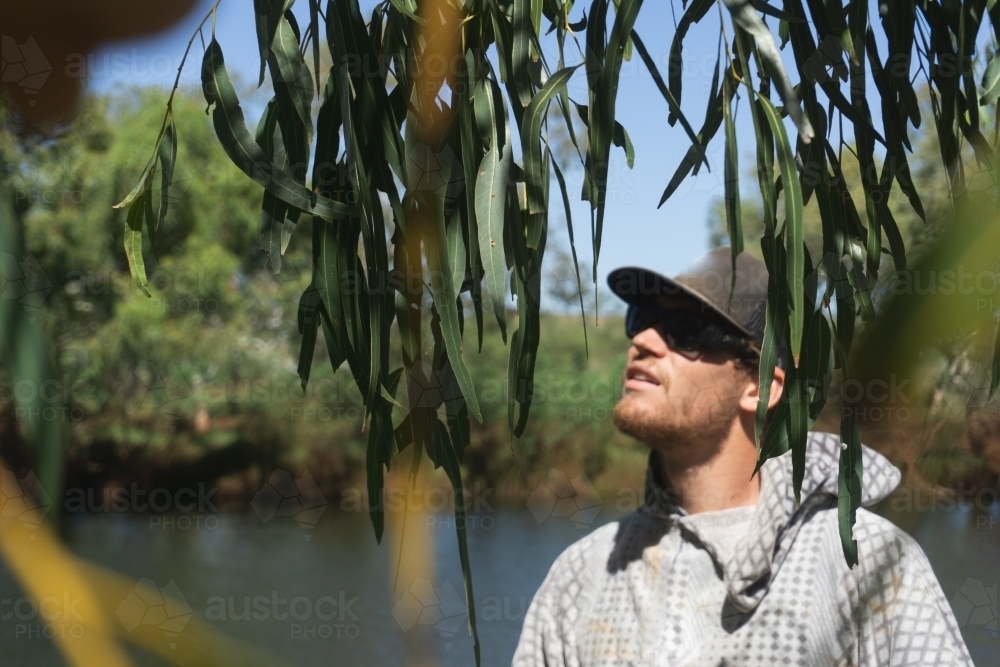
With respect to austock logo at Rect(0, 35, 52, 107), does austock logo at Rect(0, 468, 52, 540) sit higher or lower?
lower

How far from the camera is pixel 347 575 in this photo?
663cm

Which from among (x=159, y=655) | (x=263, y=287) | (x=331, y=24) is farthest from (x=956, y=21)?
(x=263, y=287)

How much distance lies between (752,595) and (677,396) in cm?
25

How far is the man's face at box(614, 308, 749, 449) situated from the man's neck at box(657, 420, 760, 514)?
0.6 inches

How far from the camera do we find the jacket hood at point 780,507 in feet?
3.72

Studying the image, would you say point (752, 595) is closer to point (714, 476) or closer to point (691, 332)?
point (714, 476)

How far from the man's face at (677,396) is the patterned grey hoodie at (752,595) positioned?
87 millimetres

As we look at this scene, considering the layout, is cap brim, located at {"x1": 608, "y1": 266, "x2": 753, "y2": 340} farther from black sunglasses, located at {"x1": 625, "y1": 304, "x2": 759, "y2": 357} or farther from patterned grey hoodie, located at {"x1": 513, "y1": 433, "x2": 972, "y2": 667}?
patterned grey hoodie, located at {"x1": 513, "y1": 433, "x2": 972, "y2": 667}

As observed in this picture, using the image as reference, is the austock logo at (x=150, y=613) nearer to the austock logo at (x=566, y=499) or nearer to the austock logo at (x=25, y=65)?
the austock logo at (x=25, y=65)

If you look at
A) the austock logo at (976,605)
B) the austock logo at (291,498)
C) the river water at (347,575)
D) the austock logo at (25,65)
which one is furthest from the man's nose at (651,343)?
the austock logo at (291,498)

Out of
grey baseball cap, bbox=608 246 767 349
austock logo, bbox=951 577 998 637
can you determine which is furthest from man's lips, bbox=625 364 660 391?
austock logo, bbox=951 577 998 637

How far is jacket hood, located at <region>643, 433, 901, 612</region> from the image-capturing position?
1.13 meters

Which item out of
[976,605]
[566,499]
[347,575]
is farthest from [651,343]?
[566,499]

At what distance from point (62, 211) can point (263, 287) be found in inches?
72.4
